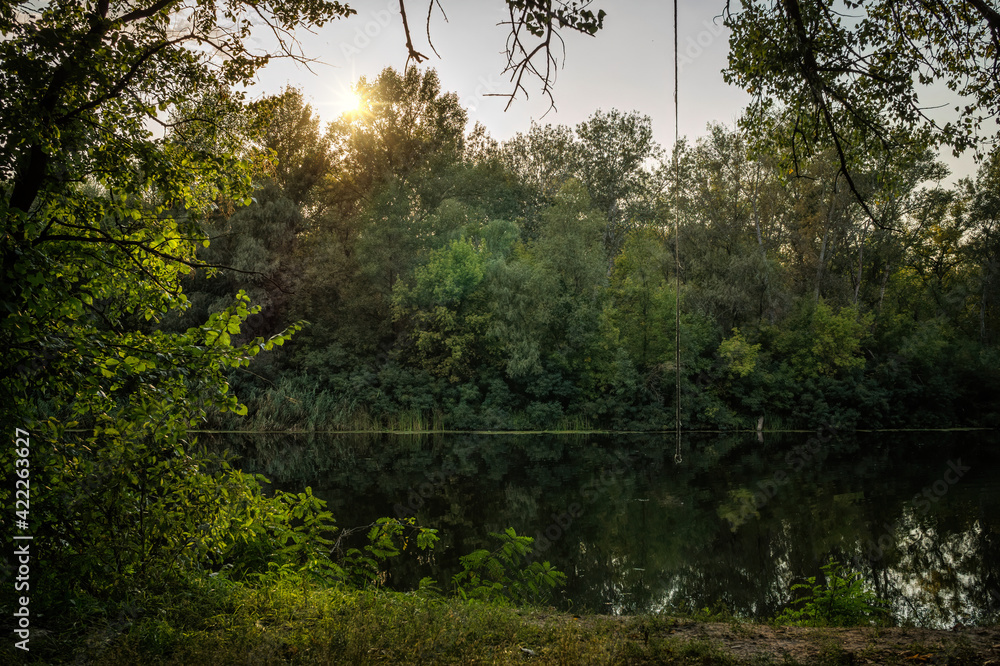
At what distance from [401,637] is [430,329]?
2747 cm

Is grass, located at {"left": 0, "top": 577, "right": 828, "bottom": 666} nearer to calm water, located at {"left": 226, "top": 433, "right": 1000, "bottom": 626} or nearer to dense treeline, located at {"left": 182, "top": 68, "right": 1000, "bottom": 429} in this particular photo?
calm water, located at {"left": 226, "top": 433, "right": 1000, "bottom": 626}

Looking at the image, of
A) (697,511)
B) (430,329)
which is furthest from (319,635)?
(430,329)

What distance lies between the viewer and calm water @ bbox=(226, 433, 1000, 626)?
814 cm

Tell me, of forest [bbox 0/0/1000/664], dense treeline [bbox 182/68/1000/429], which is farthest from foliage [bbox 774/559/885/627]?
dense treeline [bbox 182/68/1000/429]

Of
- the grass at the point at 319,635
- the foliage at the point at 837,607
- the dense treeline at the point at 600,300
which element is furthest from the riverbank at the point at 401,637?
the dense treeline at the point at 600,300

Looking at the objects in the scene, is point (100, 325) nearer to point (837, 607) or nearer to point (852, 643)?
point (852, 643)

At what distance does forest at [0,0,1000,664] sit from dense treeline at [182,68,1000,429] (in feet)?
0.61

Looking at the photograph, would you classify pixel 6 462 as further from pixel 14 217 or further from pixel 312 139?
pixel 312 139

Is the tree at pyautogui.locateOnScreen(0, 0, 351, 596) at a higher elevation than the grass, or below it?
higher

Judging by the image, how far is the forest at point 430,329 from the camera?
412 centimetres

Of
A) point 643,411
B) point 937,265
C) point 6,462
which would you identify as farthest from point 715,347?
point 6,462

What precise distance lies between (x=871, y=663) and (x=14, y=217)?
5.97m

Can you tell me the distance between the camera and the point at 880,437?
26.6 meters

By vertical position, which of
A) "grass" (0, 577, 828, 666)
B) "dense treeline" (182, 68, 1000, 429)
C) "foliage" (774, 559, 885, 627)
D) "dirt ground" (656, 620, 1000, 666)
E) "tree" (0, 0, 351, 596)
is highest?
"dense treeline" (182, 68, 1000, 429)
